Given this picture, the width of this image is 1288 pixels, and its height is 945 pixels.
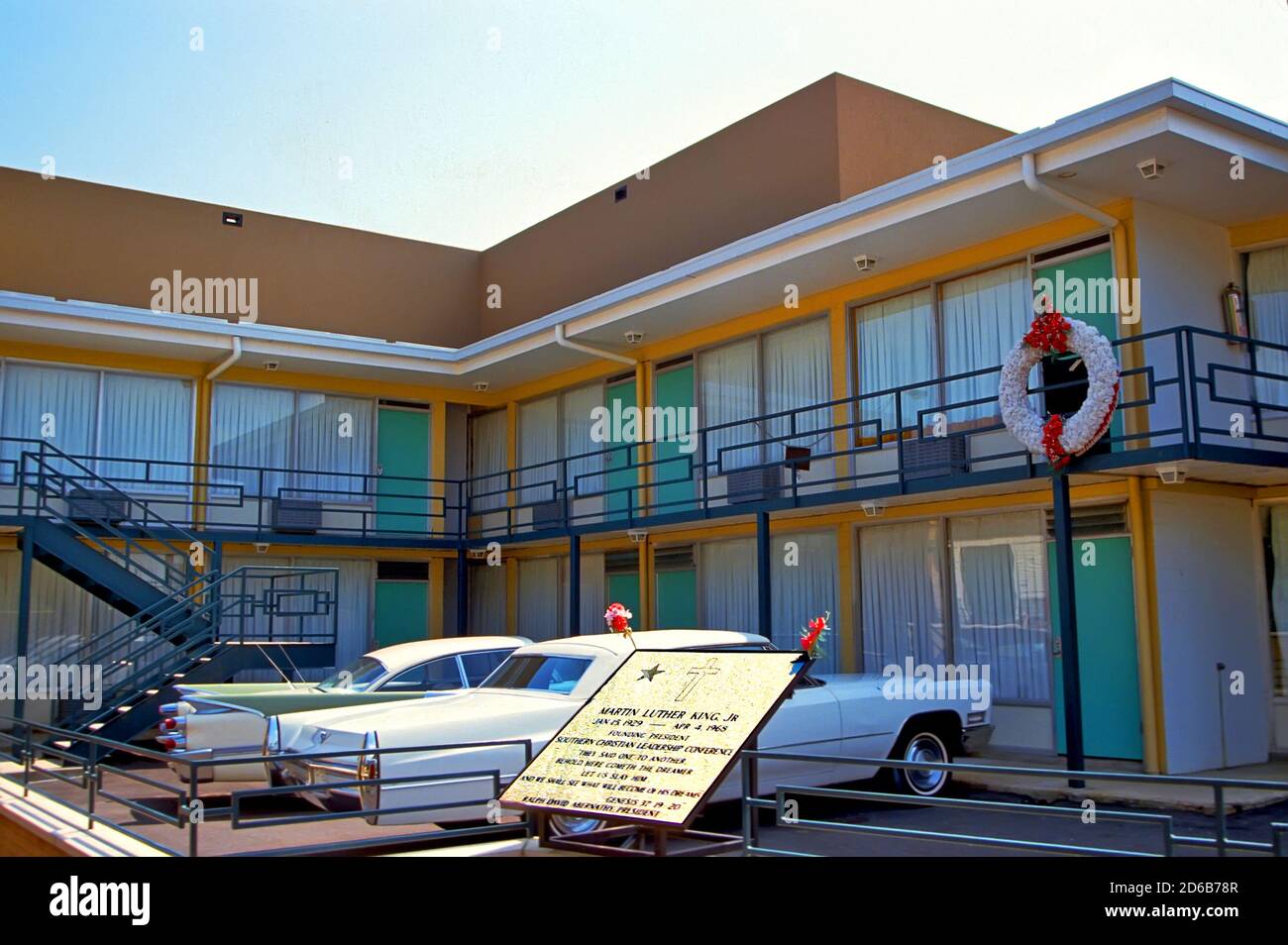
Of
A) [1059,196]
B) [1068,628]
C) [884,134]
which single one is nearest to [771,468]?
[1059,196]

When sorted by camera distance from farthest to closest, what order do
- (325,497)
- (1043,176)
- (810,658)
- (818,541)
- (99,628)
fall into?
(325,497)
(99,628)
(818,541)
(1043,176)
(810,658)

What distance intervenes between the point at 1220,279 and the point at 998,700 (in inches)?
188

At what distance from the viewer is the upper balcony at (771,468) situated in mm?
11266

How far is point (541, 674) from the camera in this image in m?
9.82

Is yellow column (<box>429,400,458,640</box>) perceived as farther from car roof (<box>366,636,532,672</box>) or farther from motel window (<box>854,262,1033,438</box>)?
motel window (<box>854,262,1033,438</box>)

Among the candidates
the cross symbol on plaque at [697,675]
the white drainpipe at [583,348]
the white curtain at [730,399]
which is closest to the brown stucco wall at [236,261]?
the white drainpipe at [583,348]

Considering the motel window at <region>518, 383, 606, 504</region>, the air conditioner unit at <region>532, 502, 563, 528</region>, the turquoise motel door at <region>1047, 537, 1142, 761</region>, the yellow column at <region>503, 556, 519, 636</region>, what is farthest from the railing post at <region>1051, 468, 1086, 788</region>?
the yellow column at <region>503, 556, 519, 636</region>

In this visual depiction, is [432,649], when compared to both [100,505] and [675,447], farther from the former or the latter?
[100,505]

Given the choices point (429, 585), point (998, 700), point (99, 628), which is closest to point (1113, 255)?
point (998, 700)

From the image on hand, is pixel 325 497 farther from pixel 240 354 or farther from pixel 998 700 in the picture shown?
pixel 998 700

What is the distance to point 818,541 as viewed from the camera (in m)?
15.1

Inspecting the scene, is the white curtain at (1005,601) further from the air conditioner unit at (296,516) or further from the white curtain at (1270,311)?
the air conditioner unit at (296,516)

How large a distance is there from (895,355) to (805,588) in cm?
305

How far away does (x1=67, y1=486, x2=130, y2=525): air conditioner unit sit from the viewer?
16.6 metres
